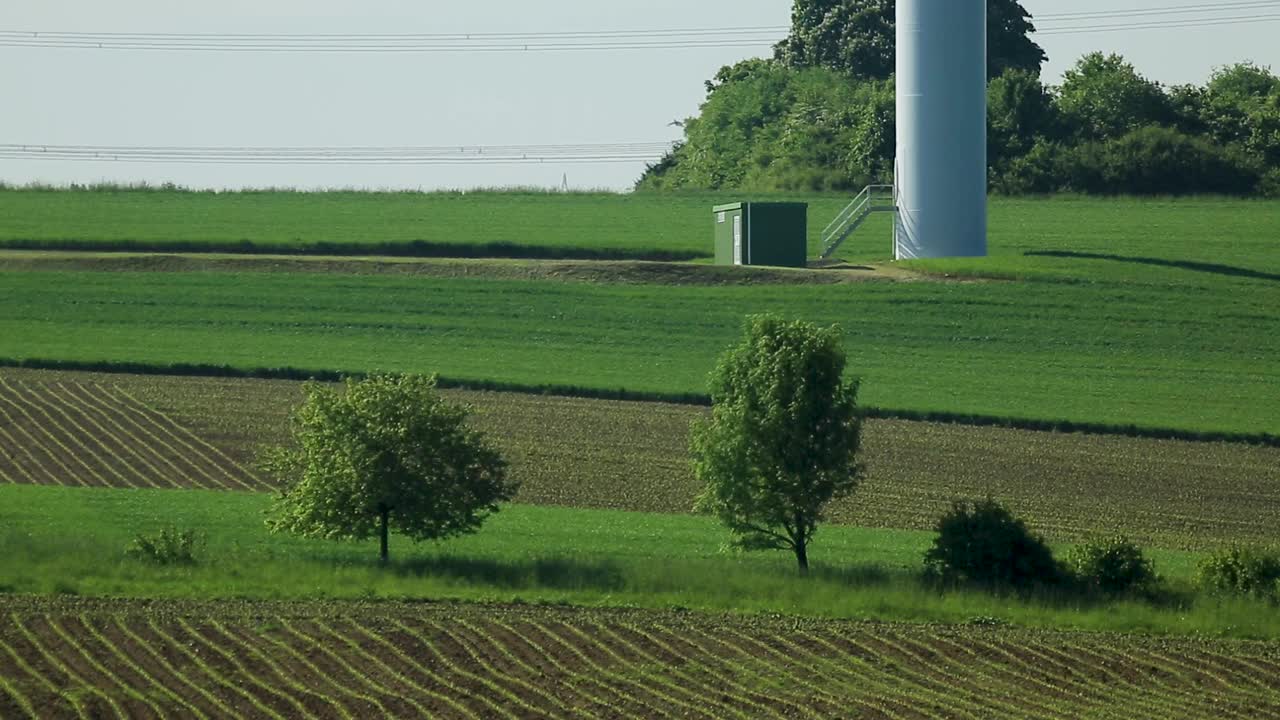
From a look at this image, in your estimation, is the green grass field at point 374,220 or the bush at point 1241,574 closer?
the bush at point 1241,574

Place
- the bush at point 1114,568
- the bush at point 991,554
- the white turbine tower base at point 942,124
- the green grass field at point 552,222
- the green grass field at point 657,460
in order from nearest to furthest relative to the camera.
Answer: the bush at point 1114,568 → the bush at point 991,554 → the green grass field at point 657,460 → the white turbine tower base at point 942,124 → the green grass field at point 552,222

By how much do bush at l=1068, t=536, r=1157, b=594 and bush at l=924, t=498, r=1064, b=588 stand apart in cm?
47

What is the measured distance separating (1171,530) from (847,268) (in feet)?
86.3

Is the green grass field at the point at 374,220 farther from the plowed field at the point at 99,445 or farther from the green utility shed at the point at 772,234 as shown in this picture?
the plowed field at the point at 99,445

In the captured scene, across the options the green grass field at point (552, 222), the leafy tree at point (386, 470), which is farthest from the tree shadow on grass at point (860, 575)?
the green grass field at point (552, 222)

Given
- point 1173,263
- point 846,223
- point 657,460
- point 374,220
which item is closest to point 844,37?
point 374,220

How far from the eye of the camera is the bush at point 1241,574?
35.2m

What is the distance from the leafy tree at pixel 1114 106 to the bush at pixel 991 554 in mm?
56301

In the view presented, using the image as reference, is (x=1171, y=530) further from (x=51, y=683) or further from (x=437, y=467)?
(x=51, y=683)

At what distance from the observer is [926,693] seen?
28.4 m

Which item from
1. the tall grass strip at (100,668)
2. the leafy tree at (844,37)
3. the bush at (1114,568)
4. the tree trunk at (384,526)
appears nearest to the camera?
the tall grass strip at (100,668)

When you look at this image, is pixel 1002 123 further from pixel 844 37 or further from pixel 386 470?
pixel 386 470

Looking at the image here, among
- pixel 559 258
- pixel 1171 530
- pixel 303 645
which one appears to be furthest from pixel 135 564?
Answer: pixel 559 258

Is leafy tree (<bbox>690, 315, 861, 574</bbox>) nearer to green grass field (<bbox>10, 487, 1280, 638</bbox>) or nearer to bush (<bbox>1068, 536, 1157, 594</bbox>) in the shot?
green grass field (<bbox>10, 487, 1280, 638</bbox>)
